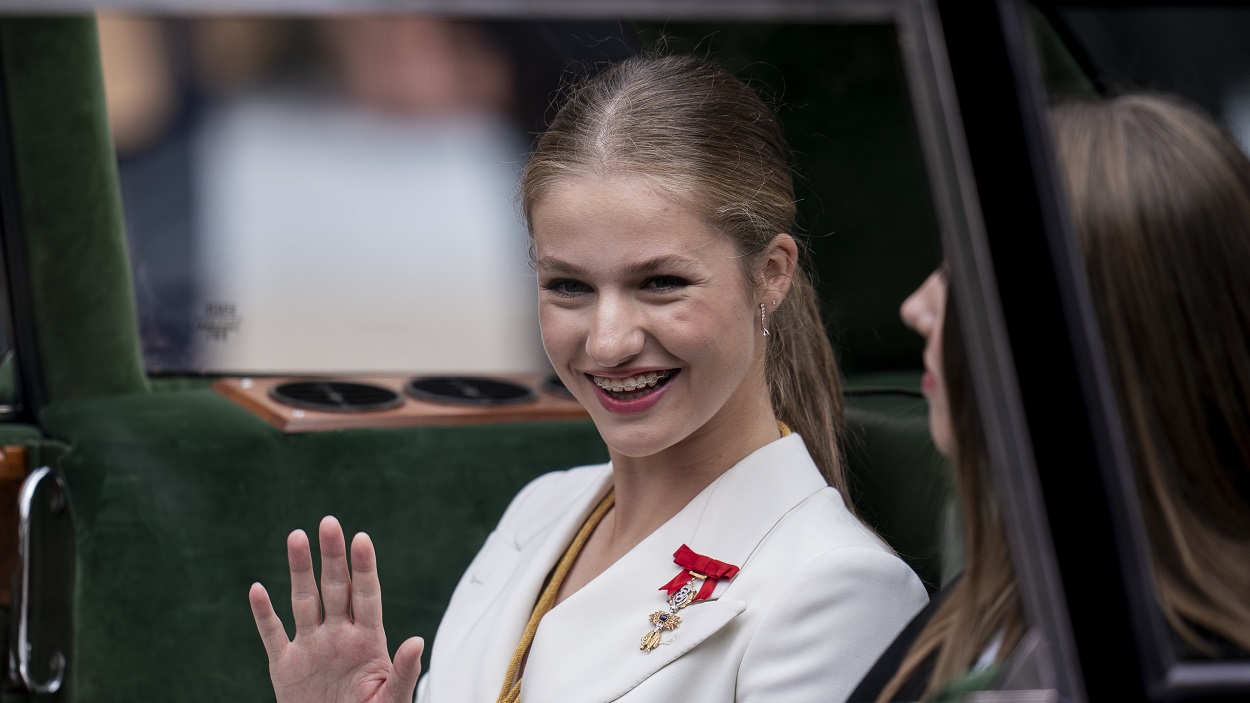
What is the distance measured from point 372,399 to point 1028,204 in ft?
5.73

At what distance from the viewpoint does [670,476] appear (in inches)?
61.1

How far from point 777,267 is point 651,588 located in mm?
417

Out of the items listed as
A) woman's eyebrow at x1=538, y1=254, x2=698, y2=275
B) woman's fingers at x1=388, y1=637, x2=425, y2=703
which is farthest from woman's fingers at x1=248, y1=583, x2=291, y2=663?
woman's eyebrow at x1=538, y1=254, x2=698, y2=275

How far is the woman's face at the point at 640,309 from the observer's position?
139 centimetres

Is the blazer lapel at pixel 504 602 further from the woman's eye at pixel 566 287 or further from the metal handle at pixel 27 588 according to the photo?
the metal handle at pixel 27 588

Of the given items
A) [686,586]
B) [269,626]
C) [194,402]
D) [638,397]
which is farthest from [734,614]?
[194,402]

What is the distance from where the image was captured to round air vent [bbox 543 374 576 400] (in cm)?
240

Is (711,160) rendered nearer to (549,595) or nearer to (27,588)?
(549,595)

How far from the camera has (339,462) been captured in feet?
7.49

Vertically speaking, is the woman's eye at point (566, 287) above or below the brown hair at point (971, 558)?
above

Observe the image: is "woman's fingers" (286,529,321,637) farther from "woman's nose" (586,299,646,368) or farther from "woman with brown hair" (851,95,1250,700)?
"woman with brown hair" (851,95,1250,700)

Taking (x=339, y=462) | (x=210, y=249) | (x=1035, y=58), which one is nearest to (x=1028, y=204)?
(x=1035, y=58)

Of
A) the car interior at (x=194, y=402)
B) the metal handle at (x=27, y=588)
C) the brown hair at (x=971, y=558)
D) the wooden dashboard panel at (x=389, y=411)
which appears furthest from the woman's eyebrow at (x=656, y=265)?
the metal handle at (x=27, y=588)

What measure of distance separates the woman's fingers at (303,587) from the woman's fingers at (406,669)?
0.32ft
